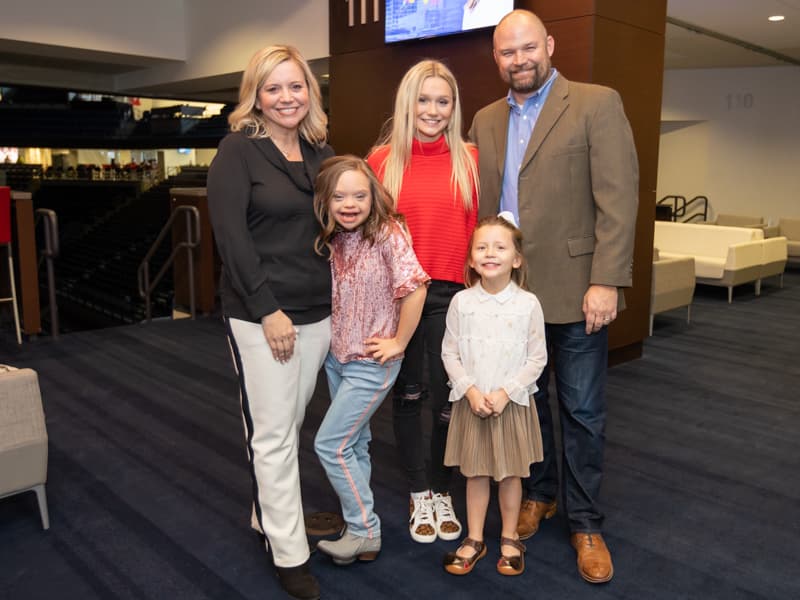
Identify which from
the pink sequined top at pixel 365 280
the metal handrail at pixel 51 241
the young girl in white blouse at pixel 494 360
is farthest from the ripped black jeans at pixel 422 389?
the metal handrail at pixel 51 241

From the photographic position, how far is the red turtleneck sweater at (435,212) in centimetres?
240

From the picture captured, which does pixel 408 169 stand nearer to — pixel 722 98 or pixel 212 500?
pixel 212 500

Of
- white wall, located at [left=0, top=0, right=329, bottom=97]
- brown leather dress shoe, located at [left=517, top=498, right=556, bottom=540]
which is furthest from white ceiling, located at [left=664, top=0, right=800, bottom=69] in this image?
brown leather dress shoe, located at [left=517, top=498, right=556, bottom=540]

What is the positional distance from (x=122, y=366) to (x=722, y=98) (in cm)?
1227

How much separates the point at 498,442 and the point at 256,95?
1.27 meters

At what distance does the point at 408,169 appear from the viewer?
2424 millimetres

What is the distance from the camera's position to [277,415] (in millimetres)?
2152

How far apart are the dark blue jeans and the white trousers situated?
0.80 meters

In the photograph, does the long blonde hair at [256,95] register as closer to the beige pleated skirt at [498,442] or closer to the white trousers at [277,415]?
the white trousers at [277,415]

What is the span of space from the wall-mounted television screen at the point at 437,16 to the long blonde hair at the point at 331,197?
335 cm

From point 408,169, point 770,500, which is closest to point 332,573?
point 408,169

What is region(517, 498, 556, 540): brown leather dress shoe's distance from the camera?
2660 mm

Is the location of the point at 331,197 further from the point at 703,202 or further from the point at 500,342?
the point at 703,202

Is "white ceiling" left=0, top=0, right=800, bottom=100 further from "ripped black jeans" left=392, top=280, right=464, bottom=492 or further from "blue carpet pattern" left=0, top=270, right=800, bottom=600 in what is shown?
"ripped black jeans" left=392, top=280, right=464, bottom=492
